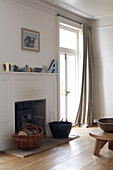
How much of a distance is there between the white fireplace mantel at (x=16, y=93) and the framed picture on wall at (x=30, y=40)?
53 centimetres

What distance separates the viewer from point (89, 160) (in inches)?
149

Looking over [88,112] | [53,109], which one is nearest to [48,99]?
[53,109]

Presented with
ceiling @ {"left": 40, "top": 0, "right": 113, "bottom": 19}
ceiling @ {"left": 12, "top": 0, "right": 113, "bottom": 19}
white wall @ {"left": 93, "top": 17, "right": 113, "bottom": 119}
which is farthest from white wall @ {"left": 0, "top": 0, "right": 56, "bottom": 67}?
white wall @ {"left": 93, "top": 17, "right": 113, "bottom": 119}

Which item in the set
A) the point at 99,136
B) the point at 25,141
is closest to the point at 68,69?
the point at 25,141

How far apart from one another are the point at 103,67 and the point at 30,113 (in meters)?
2.71

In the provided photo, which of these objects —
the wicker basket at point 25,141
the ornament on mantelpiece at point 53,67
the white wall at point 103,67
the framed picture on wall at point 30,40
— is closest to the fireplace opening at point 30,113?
the wicker basket at point 25,141

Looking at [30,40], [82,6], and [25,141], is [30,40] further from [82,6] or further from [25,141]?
[25,141]

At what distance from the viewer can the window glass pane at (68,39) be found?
613cm

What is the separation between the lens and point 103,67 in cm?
672

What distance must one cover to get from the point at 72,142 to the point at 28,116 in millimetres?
997

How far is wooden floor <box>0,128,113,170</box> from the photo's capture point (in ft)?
11.5

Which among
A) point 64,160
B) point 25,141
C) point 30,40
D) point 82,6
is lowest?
point 64,160

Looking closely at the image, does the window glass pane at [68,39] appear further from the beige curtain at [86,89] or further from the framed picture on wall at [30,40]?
the framed picture on wall at [30,40]

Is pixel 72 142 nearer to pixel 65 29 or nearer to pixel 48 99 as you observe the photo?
pixel 48 99
